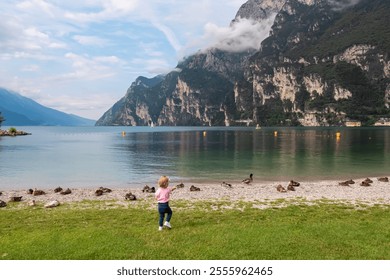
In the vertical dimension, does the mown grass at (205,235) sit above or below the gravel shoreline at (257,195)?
above

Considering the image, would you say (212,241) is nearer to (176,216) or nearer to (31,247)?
(176,216)

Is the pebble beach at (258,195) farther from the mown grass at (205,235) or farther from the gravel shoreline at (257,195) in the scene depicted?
the mown grass at (205,235)

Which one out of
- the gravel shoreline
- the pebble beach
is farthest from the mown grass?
the gravel shoreline

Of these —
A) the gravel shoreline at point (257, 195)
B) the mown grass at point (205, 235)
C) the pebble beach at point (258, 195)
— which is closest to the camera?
the mown grass at point (205, 235)

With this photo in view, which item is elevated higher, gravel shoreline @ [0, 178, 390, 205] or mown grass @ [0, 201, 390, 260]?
mown grass @ [0, 201, 390, 260]

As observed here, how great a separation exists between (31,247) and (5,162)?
180 ft

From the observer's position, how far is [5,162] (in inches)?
2347

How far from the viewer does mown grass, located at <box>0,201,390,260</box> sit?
11555 millimetres

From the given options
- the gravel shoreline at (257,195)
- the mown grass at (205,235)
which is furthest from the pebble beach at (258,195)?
the mown grass at (205,235)

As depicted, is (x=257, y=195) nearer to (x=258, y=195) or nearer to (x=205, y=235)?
(x=258, y=195)

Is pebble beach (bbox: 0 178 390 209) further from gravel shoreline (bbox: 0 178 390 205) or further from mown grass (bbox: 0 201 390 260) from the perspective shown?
mown grass (bbox: 0 201 390 260)

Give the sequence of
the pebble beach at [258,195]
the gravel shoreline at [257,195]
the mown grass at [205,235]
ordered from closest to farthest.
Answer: the mown grass at [205,235] → the pebble beach at [258,195] → the gravel shoreline at [257,195]

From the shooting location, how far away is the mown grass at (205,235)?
455 inches

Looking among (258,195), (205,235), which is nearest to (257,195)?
(258,195)
